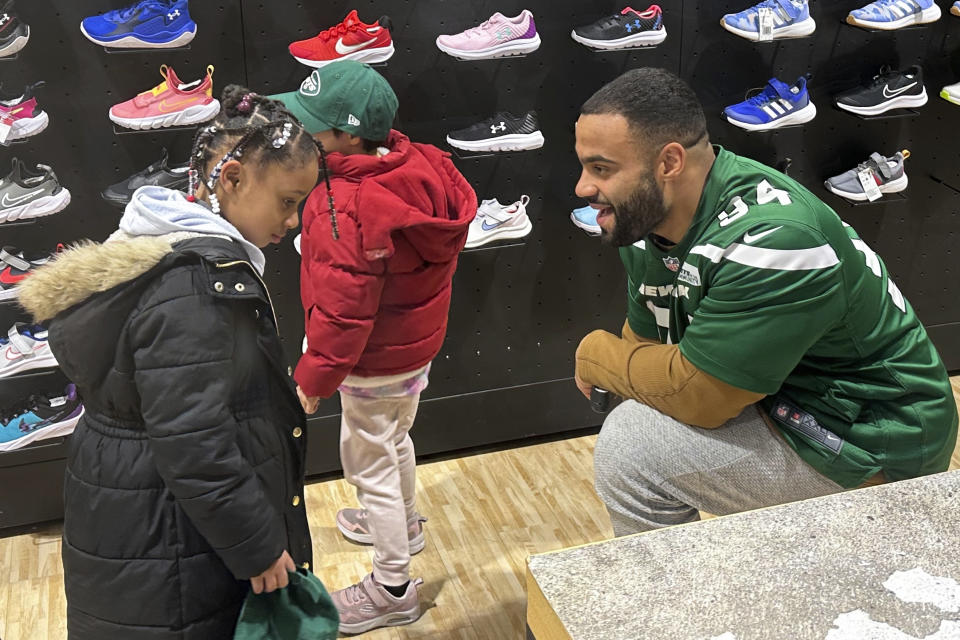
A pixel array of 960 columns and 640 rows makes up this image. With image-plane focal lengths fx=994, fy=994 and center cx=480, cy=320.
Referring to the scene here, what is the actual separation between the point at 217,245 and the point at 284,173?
219mm

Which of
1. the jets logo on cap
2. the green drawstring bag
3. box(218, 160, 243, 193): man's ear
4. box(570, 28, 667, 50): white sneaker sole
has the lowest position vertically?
the green drawstring bag

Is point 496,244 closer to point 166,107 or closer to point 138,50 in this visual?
point 166,107

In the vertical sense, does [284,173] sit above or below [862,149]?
above

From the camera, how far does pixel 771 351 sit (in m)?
2.34

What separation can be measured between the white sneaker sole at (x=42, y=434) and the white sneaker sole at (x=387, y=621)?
1.25 meters

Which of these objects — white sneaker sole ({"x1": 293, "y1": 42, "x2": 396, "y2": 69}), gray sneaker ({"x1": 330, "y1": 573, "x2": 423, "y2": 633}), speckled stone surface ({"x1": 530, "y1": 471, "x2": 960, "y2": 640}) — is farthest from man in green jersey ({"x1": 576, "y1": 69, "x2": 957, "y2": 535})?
white sneaker sole ({"x1": 293, "y1": 42, "x2": 396, "y2": 69})

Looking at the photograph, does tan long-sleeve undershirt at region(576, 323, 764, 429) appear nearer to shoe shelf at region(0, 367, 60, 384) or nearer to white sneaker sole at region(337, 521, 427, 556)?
white sneaker sole at region(337, 521, 427, 556)

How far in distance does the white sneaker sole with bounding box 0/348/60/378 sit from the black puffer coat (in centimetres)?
153

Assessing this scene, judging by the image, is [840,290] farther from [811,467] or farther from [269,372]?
[269,372]

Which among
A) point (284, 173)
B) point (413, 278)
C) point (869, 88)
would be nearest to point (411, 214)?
point (413, 278)

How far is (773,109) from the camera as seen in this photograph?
3.89 metres

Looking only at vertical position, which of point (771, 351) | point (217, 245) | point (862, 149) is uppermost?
point (217, 245)

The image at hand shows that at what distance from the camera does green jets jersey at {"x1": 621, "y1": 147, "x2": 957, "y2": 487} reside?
232 cm

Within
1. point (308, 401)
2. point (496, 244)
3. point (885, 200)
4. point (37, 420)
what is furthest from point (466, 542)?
point (885, 200)
